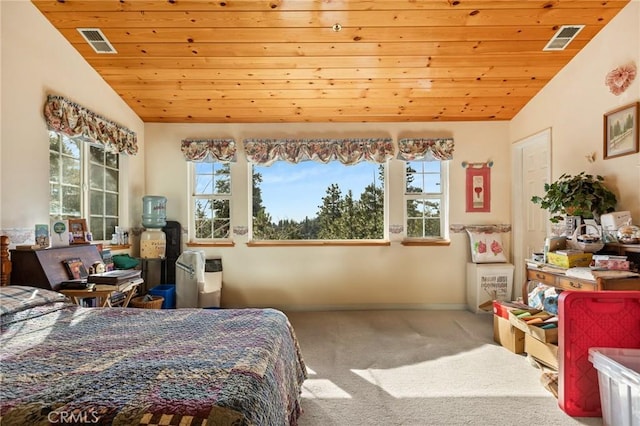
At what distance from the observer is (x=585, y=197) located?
2.84 meters

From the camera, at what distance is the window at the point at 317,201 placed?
4648 millimetres

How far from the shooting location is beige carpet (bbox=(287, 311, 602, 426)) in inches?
81.8

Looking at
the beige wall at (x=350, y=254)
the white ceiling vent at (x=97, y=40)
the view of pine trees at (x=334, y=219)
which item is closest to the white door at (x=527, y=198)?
the beige wall at (x=350, y=254)

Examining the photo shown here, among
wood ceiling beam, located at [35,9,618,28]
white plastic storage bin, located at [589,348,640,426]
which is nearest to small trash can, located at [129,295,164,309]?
wood ceiling beam, located at [35,9,618,28]

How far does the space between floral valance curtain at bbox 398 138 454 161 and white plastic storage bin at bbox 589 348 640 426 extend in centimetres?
282

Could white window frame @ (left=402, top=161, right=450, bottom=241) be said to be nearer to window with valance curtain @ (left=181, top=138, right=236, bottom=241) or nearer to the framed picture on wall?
the framed picture on wall

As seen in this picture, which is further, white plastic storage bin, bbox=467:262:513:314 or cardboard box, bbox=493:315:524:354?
white plastic storage bin, bbox=467:262:513:314

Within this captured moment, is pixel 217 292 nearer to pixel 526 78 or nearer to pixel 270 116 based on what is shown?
pixel 270 116

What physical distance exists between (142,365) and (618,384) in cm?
233

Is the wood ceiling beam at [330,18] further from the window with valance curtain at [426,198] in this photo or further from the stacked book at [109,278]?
the stacked book at [109,278]

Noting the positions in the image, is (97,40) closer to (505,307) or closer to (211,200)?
(211,200)

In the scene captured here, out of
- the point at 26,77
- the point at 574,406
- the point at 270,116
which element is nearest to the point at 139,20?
the point at 26,77

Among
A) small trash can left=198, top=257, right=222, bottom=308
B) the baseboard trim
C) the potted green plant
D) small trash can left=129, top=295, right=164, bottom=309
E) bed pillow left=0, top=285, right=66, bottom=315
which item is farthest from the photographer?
the baseboard trim

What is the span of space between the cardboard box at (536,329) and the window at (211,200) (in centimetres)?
338
